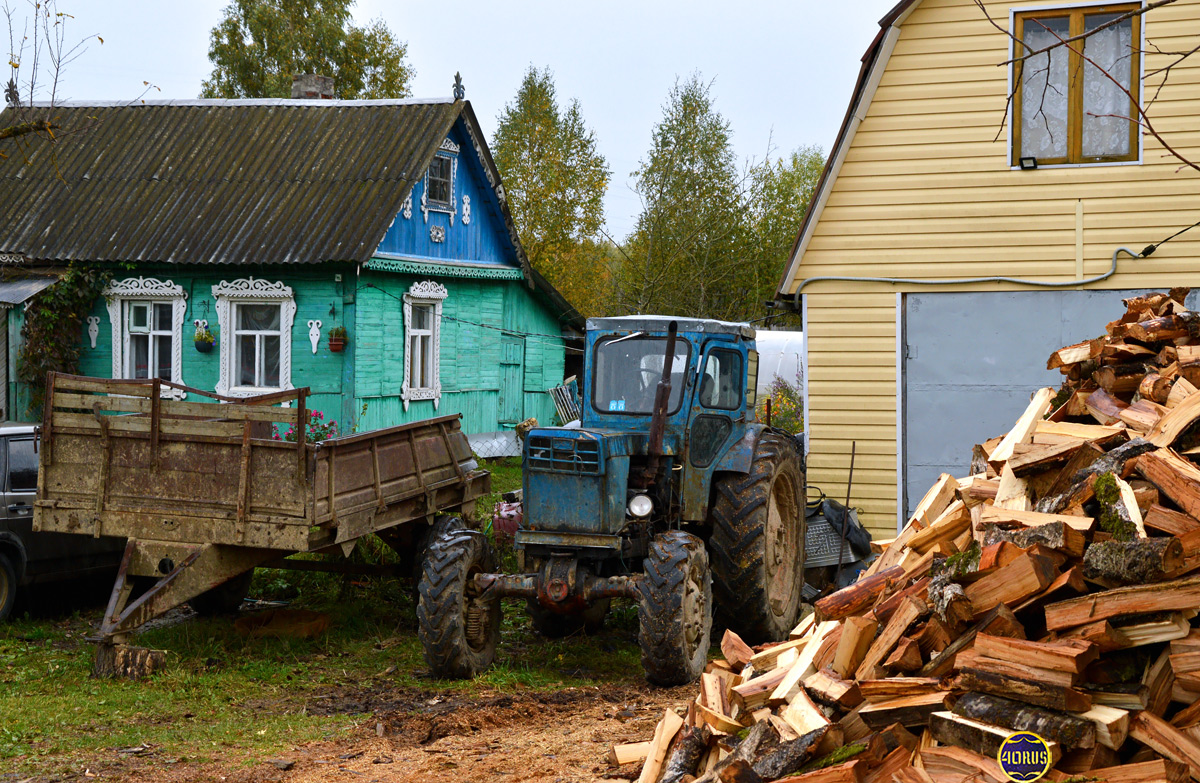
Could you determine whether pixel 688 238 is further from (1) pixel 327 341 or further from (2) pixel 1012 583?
(2) pixel 1012 583

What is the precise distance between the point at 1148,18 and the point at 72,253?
1411cm

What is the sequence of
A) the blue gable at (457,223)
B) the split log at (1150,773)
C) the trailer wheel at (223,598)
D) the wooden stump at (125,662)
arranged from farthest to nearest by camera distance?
the blue gable at (457,223) < the trailer wheel at (223,598) < the wooden stump at (125,662) < the split log at (1150,773)

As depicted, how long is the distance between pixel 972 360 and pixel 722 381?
3.42 m

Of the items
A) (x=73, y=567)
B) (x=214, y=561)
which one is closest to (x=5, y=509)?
(x=73, y=567)

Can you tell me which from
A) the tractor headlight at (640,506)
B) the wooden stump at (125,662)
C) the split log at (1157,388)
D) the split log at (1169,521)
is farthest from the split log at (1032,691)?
the wooden stump at (125,662)

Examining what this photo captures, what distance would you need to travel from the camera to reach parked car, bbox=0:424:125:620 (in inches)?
347

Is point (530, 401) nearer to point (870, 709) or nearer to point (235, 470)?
point (235, 470)

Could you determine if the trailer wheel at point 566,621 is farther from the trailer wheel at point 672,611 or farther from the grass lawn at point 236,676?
the trailer wheel at point 672,611

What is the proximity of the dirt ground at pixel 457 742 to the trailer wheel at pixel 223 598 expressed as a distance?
8.69 feet

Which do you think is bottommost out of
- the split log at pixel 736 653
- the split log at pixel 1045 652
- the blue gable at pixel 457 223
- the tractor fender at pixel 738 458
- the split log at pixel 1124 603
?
the split log at pixel 736 653

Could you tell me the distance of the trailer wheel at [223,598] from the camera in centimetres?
938

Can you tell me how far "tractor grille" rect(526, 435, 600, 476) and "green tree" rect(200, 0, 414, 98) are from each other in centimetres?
2597

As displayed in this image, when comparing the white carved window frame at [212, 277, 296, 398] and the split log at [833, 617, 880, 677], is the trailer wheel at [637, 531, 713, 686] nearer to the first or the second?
the split log at [833, 617, 880, 677]

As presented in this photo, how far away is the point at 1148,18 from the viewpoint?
9664 millimetres
